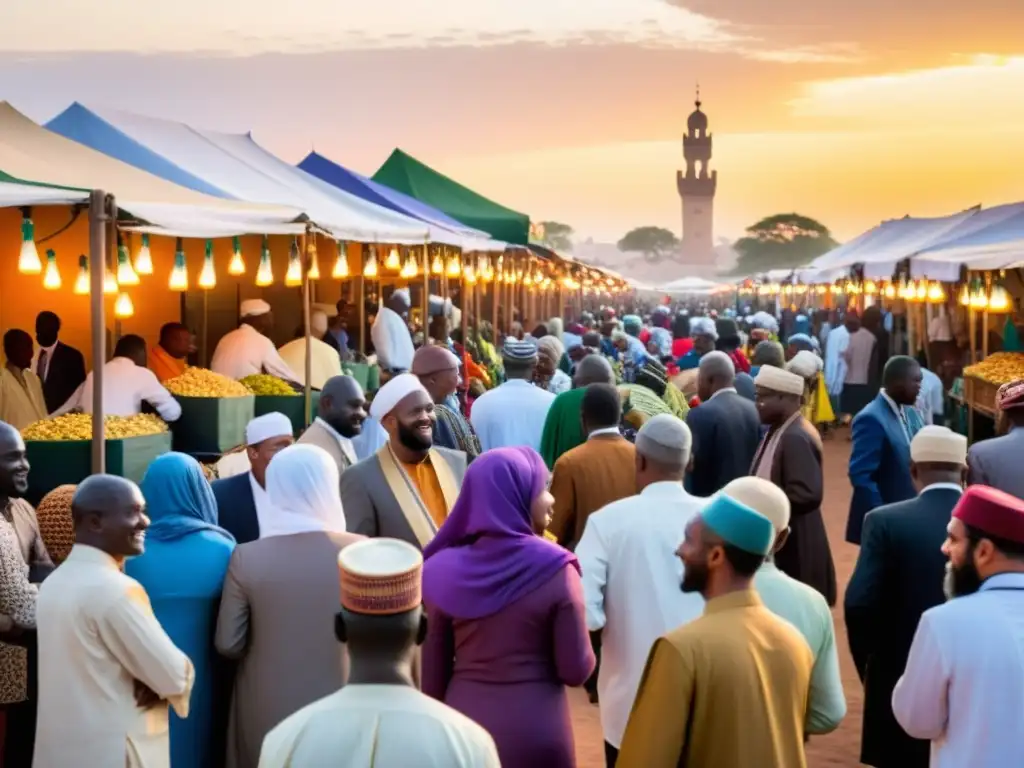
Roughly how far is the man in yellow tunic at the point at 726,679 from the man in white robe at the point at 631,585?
1.24m

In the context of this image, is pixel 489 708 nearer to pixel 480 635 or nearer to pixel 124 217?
pixel 480 635

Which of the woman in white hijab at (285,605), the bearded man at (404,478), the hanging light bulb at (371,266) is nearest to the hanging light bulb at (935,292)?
the hanging light bulb at (371,266)

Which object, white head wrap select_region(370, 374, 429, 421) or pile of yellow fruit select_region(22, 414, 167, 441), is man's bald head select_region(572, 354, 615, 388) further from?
white head wrap select_region(370, 374, 429, 421)

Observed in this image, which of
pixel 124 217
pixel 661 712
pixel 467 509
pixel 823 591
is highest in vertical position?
pixel 124 217

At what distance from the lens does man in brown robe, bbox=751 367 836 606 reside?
683cm

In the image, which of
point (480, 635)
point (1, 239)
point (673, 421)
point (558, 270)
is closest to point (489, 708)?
point (480, 635)

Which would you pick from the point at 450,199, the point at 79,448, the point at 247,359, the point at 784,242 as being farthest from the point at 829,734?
the point at 784,242

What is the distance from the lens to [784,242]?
13888 centimetres

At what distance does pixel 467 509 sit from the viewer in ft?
13.0

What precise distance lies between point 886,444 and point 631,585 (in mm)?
3188

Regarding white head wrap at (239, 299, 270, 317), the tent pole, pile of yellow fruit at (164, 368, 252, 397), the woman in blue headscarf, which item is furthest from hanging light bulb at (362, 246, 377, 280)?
the woman in blue headscarf

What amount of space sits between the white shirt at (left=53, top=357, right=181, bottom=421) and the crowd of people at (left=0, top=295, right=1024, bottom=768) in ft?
6.61

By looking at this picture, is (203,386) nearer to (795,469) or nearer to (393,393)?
(393,393)

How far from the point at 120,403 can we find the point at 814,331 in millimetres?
23974
